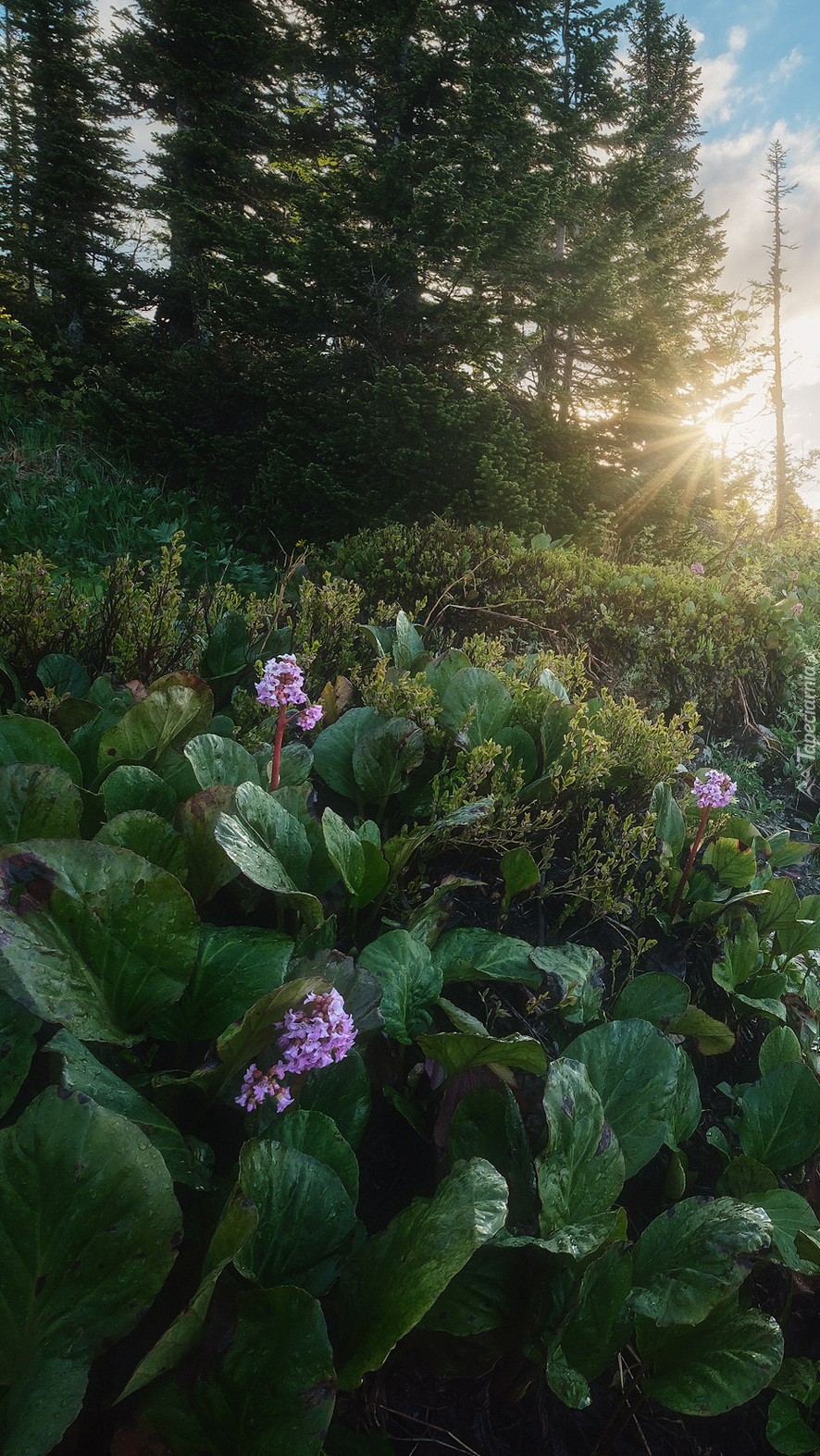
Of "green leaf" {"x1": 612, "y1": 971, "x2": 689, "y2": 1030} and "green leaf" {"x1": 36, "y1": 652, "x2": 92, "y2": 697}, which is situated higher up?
"green leaf" {"x1": 36, "y1": 652, "x2": 92, "y2": 697}

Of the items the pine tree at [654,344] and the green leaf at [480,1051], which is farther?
the pine tree at [654,344]

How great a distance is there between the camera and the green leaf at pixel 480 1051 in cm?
106

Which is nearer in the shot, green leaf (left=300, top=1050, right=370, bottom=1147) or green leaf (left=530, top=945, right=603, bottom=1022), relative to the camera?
green leaf (left=300, top=1050, right=370, bottom=1147)

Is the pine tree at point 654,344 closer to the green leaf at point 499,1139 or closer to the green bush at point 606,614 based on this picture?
the green bush at point 606,614

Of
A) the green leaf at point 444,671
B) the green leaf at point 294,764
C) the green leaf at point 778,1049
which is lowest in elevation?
the green leaf at point 778,1049

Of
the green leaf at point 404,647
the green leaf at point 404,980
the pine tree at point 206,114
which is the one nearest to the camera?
the green leaf at point 404,980

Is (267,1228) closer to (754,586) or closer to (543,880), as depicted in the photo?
(543,880)

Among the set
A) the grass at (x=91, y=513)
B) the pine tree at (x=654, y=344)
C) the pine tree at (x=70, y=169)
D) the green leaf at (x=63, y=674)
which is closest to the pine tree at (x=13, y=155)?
the pine tree at (x=70, y=169)

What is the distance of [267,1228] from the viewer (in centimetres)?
91

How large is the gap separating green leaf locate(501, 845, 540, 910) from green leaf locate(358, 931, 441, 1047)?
1.37 feet

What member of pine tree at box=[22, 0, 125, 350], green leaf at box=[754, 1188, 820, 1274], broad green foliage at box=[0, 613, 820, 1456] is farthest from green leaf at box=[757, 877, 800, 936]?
pine tree at box=[22, 0, 125, 350]

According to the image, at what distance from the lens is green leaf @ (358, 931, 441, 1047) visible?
48.1 inches

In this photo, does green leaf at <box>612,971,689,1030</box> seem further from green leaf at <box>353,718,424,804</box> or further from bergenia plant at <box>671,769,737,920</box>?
green leaf at <box>353,718,424,804</box>

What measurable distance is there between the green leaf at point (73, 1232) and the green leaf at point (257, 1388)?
10cm
